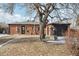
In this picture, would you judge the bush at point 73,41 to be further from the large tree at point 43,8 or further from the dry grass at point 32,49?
the large tree at point 43,8

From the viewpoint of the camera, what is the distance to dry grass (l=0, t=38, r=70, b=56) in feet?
10.8

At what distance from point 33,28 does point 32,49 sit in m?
0.26

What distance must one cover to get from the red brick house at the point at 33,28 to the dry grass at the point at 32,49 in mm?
116

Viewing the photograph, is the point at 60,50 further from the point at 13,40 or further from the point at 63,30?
the point at 13,40

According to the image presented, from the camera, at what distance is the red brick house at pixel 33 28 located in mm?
3271

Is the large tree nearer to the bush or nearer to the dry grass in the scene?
the dry grass

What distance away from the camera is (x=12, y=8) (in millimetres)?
3279

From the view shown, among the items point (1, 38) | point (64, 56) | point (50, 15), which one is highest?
point (50, 15)

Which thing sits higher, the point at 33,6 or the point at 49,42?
the point at 33,6

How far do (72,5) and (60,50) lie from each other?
58 centimetres

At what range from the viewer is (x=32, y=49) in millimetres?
3303

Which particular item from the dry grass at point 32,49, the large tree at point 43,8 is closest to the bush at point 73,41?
the dry grass at point 32,49

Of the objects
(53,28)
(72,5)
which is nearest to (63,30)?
(53,28)

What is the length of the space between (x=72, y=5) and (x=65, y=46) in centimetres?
52
